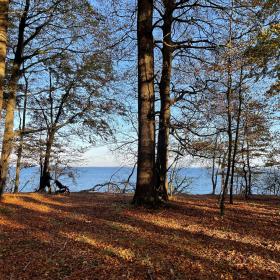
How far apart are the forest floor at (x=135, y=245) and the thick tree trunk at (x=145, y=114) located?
0.69 meters

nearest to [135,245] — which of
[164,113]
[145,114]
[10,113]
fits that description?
[145,114]

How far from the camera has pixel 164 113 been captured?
11555 mm

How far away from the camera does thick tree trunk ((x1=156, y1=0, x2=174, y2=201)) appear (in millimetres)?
11141

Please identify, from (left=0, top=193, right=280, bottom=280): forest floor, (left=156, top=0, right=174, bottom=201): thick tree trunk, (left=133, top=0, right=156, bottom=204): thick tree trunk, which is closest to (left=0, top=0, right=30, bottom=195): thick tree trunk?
(left=0, top=193, right=280, bottom=280): forest floor

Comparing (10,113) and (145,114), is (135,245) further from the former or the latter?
(10,113)

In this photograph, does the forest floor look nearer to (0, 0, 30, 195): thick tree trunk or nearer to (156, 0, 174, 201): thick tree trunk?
(156, 0, 174, 201): thick tree trunk

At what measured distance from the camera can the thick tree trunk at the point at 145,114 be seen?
9789mm

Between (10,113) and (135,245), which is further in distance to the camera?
(10,113)

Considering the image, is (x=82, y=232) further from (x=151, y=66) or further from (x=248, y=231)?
(x=151, y=66)

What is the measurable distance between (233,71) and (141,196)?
4811mm

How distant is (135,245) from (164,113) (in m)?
6.41

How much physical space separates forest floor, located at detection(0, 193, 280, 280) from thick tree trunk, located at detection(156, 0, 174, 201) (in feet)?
5.93

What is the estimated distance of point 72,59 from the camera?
13641 mm

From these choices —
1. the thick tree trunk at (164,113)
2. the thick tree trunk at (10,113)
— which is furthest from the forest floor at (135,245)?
the thick tree trunk at (10,113)
